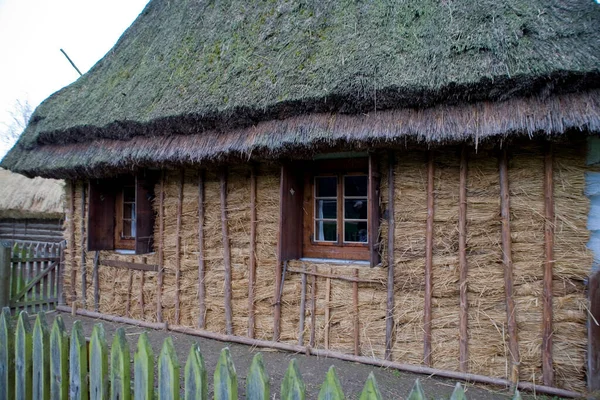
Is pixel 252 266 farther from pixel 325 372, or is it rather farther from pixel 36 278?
pixel 36 278

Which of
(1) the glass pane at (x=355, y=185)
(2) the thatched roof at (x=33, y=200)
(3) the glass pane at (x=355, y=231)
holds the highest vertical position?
(2) the thatched roof at (x=33, y=200)

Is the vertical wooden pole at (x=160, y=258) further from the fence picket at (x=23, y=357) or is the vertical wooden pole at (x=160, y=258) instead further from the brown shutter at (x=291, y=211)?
the fence picket at (x=23, y=357)

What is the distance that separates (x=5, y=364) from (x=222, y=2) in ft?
20.0

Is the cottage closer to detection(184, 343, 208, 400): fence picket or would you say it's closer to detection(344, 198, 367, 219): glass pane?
detection(344, 198, 367, 219): glass pane

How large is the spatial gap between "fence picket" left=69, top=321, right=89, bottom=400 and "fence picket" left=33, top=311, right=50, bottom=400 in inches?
9.8

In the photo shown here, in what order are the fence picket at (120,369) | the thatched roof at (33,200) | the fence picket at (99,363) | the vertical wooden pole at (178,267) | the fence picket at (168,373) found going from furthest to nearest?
the thatched roof at (33,200), the vertical wooden pole at (178,267), the fence picket at (99,363), the fence picket at (120,369), the fence picket at (168,373)

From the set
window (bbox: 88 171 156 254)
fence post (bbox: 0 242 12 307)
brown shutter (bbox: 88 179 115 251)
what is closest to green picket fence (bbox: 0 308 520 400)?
window (bbox: 88 171 156 254)

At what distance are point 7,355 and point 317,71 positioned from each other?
12.3 ft

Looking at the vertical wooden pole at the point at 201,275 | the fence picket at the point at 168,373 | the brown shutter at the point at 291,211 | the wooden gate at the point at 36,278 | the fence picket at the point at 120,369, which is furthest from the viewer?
the wooden gate at the point at 36,278

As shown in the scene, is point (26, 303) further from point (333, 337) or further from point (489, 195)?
point (489, 195)

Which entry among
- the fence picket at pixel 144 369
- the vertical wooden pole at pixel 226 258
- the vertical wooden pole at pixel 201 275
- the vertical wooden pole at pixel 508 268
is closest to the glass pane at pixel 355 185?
the vertical wooden pole at pixel 508 268

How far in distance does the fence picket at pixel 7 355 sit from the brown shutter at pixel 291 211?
2.74m

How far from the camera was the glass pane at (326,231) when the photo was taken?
533cm

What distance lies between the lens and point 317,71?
4895 mm
